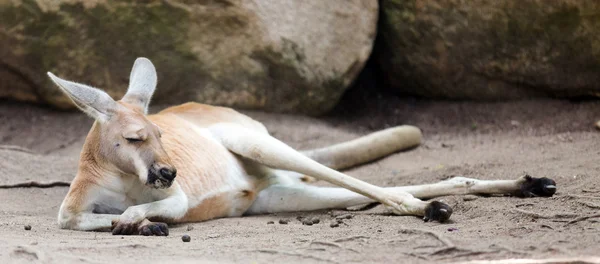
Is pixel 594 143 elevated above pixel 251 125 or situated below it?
above

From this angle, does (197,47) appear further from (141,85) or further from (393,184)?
(393,184)

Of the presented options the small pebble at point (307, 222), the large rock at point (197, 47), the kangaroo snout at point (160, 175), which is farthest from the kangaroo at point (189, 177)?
the large rock at point (197, 47)

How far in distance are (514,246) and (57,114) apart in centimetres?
525

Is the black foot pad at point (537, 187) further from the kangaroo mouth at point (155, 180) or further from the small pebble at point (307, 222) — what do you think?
the kangaroo mouth at point (155, 180)

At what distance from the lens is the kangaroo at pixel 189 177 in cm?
473

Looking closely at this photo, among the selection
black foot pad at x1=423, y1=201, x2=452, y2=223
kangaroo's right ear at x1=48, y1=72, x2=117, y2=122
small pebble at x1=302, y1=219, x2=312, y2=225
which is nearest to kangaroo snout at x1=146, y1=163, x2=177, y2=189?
kangaroo's right ear at x1=48, y1=72, x2=117, y2=122

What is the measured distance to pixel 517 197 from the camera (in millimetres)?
5203

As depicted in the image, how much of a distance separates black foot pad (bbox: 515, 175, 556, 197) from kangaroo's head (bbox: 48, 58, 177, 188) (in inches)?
85.6

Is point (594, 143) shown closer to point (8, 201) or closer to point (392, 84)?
point (392, 84)

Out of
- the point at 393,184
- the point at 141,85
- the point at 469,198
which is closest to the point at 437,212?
the point at 469,198

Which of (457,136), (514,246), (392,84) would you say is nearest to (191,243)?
(514,246)

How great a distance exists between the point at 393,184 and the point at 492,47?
7.55ft

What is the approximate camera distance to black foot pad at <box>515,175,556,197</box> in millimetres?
5070

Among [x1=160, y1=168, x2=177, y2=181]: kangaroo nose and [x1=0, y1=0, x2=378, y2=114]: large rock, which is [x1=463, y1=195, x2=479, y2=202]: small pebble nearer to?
[x1=160, y1=168, x2=177, y2=181]: kangaroo nose
